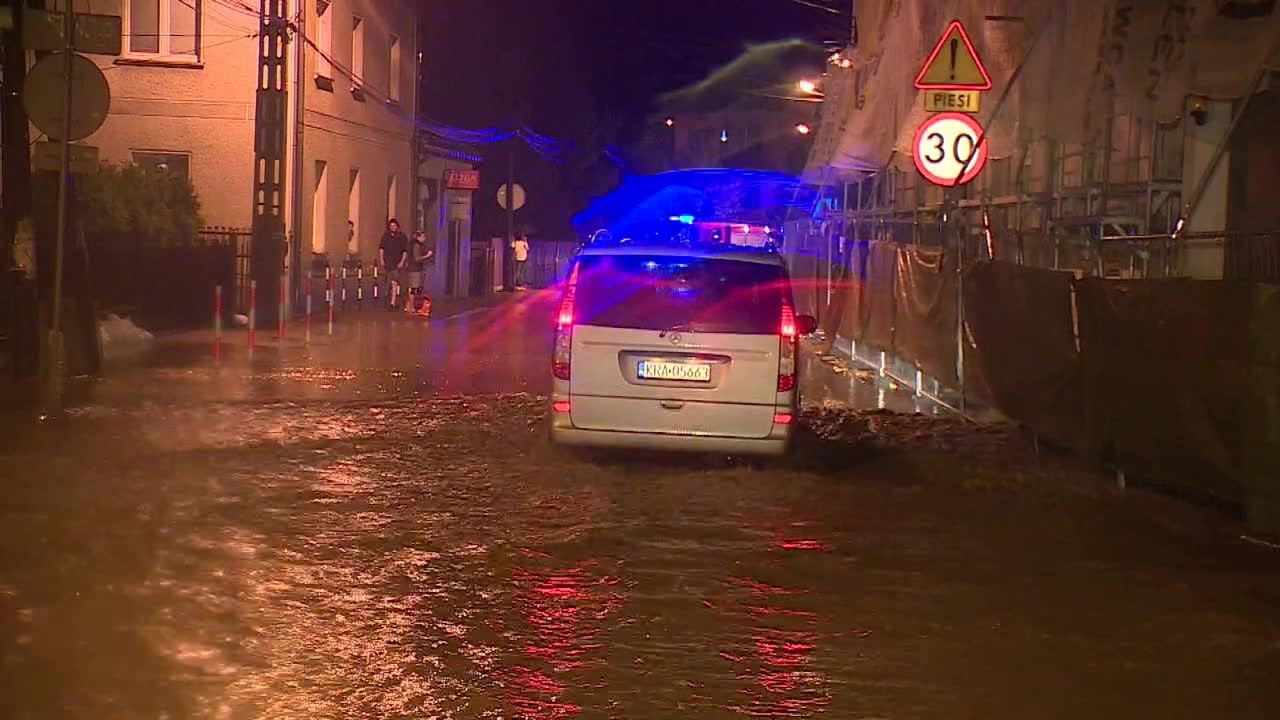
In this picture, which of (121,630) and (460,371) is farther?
(460,371)

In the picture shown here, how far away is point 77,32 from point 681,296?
245 inches

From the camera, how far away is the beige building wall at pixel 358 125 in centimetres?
3003

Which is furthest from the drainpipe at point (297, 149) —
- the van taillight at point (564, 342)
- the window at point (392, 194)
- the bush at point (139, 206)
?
the van taillight at point (564, 342)

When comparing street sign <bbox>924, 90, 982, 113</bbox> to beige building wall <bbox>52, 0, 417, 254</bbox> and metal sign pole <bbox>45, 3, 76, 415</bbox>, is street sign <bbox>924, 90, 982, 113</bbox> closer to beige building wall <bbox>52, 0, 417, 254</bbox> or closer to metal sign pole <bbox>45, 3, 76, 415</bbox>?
metal sign pole <bbox>45, 3, 76, 415</bbox>

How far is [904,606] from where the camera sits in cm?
752

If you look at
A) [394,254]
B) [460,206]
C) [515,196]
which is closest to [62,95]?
[394,254]

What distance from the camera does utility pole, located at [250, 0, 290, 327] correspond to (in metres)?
24.5

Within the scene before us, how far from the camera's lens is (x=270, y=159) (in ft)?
82.0

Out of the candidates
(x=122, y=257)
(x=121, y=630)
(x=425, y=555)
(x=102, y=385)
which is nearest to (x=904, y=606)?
(x=425, y=555)

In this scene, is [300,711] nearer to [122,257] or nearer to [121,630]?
[121,630]

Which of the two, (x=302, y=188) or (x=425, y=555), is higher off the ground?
(x=302, y=188)

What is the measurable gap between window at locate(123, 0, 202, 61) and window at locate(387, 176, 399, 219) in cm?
813

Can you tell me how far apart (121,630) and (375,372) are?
11785 millimetres

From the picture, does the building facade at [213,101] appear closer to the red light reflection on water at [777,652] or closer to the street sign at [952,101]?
the street sign at [952,101]
